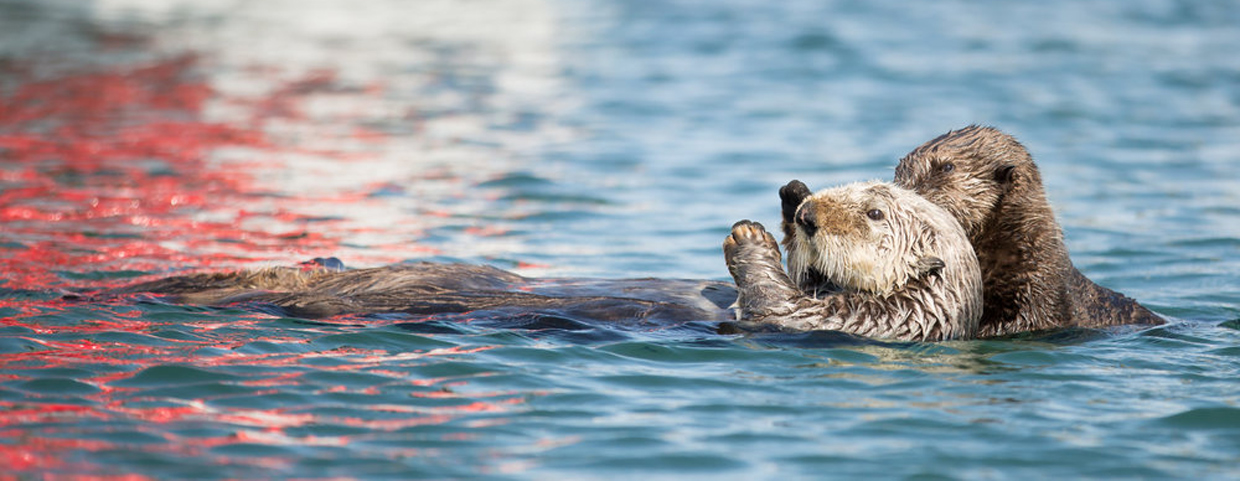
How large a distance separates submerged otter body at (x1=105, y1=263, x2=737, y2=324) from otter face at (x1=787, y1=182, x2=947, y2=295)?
564mm

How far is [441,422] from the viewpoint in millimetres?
4129

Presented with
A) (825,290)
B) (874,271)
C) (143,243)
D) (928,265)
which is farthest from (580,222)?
(928,265)

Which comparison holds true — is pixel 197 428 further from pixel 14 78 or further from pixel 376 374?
pixel 14 78

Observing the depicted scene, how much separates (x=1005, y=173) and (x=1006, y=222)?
214mm

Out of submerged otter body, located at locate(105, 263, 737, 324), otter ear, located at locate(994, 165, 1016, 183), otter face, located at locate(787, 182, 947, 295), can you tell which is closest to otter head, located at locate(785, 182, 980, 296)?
otter face, located at locate(787, 182, 947, 295)

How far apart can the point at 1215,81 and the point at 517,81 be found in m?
7.91

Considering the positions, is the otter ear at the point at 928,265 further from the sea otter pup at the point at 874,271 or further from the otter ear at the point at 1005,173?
the otter ear at the point at 1005,173

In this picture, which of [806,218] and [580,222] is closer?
[806,218]

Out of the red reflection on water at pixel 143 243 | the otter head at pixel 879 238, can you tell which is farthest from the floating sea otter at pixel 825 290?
Result: the red reflection on water at pixel 143 243

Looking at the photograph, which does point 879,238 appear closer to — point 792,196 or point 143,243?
point 792,196

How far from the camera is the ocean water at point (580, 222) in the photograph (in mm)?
3990

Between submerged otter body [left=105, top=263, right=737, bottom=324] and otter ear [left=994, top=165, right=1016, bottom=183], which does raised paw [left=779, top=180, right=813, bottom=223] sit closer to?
submerged otter body [left=105, top=263, right=737, bottom=324]

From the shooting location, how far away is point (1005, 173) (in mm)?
5281

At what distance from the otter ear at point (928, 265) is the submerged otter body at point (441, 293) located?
2.74 feet
